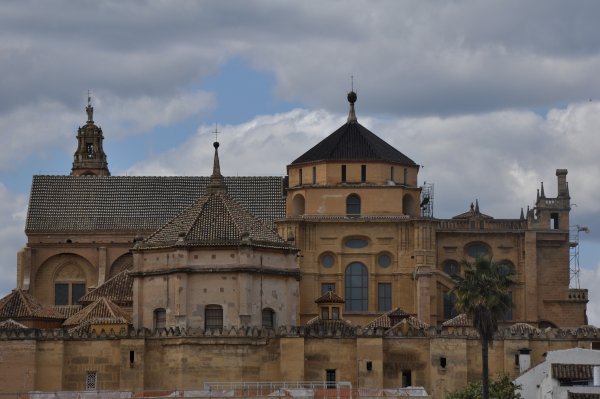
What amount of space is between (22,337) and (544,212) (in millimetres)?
42444

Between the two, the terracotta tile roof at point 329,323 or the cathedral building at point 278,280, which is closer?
the cathedral building at point 278,280

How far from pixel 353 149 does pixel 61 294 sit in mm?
22494

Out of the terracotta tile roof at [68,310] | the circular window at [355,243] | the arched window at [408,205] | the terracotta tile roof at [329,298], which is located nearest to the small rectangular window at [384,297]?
the circular window at [355,243]

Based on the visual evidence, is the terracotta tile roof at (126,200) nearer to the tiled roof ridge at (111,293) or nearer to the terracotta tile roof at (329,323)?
the tiled roof ridge at (111,293)

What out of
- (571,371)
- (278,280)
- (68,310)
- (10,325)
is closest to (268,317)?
(278,280)

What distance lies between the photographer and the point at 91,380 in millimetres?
106688

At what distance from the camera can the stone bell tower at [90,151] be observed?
6467 inches

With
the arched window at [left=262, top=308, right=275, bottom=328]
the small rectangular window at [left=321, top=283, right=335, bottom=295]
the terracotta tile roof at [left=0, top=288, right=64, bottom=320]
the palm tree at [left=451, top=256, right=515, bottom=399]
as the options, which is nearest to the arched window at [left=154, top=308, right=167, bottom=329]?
the arched window at [left=262, top=308, right=275, bottom=328]

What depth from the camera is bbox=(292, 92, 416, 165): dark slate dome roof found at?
131 metres

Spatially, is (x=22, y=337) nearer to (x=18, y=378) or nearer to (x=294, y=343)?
(x=18, y=378)

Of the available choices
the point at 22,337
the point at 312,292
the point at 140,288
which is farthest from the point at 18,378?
the point at 312,292

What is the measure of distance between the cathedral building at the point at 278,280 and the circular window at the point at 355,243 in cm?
7

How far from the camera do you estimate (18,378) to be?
106375 mm

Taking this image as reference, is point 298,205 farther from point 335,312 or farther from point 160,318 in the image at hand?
point 160,318
